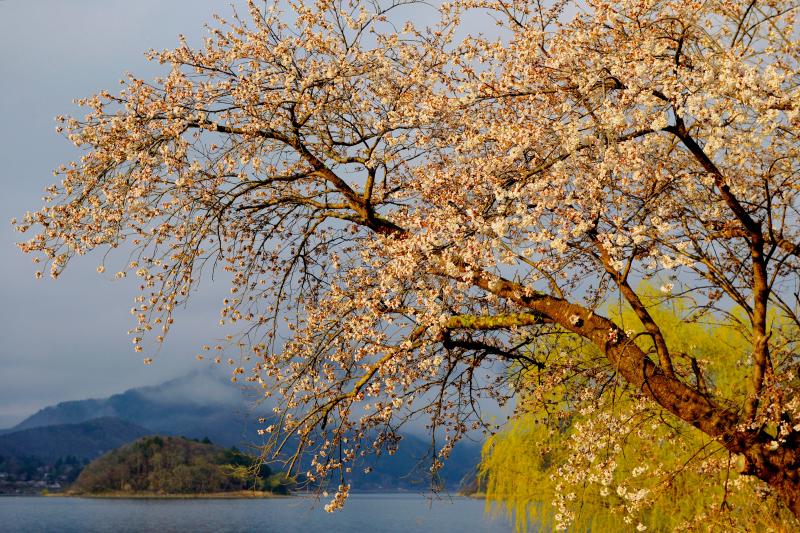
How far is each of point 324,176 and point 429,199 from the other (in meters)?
1.71

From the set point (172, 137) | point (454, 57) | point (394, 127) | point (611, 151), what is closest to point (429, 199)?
point (394, 127)

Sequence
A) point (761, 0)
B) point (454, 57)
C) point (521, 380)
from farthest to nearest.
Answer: point (521, 380) → point (454, 57) → point (761, 0)

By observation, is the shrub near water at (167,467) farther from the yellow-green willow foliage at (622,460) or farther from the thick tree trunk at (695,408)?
the thick tree trunk at (695,408)

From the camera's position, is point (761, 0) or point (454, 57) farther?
point (454, 57)

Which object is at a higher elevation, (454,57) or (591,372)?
(454,57)

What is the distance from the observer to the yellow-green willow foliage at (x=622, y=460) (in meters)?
9.59

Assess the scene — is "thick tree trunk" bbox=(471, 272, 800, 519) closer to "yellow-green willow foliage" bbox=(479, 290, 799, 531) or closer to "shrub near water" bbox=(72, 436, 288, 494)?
"yellow-green willow foliage" bbox=(479, 290, 799, 531)

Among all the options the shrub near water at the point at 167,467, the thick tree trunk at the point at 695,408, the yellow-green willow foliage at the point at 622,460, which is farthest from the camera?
the shrub near water at the point at 167,467

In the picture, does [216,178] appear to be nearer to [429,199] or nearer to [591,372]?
[429,199]

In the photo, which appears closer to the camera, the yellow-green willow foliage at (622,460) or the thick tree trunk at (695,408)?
the thick tree trunk at (695,408)

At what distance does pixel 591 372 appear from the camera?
398 inches

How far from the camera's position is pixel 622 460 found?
18047 millimetres

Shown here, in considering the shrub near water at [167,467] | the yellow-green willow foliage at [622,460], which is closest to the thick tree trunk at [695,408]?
the yellow-green willow foliage at [622,460]

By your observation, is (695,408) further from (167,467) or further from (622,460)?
(167,467)
